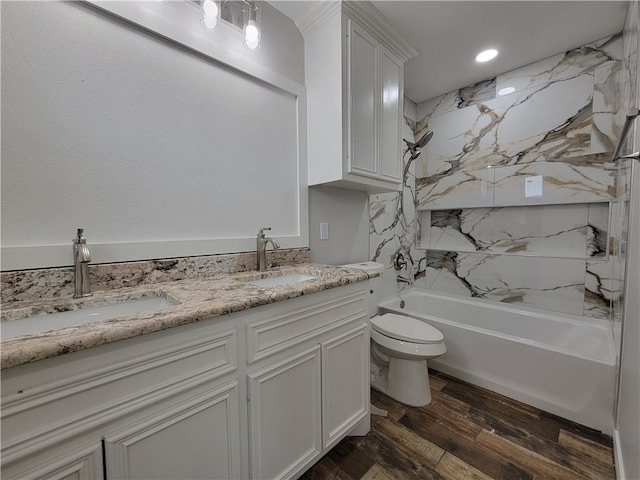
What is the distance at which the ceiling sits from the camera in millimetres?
1584

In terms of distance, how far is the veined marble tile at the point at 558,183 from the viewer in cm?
190

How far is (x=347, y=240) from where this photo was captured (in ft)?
6.66

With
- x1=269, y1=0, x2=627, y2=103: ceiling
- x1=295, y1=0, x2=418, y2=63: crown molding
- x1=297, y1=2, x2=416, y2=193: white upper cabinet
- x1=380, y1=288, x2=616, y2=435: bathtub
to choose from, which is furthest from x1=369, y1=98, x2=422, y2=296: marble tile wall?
x1=295, y1=0, x2=418, y2=63: crown molding

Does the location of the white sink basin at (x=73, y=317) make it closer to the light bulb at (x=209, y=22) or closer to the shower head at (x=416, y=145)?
the light bulb at (x=209, y=22)

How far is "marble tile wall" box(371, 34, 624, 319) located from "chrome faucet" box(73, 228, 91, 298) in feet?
6.25

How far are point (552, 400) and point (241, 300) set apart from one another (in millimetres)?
2033

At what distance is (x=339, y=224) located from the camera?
1962mm

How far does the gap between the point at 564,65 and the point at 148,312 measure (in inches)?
125

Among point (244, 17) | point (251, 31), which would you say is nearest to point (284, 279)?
point (251, 31)

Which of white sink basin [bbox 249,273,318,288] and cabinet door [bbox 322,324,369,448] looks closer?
cabinet door [bbox 322,324,369,448]

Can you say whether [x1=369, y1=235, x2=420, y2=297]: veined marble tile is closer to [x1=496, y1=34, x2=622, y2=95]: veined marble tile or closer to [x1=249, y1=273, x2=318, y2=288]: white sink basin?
[x1=249, y1=273, x2=318, y2=288]: white sink basin

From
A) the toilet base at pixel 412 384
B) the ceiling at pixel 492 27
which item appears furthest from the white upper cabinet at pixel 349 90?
the toilet base at pixel 412 384

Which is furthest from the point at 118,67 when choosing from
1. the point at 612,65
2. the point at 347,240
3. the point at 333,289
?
the point at 612,65

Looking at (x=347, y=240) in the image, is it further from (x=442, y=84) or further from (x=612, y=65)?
(x=612, y=65)
